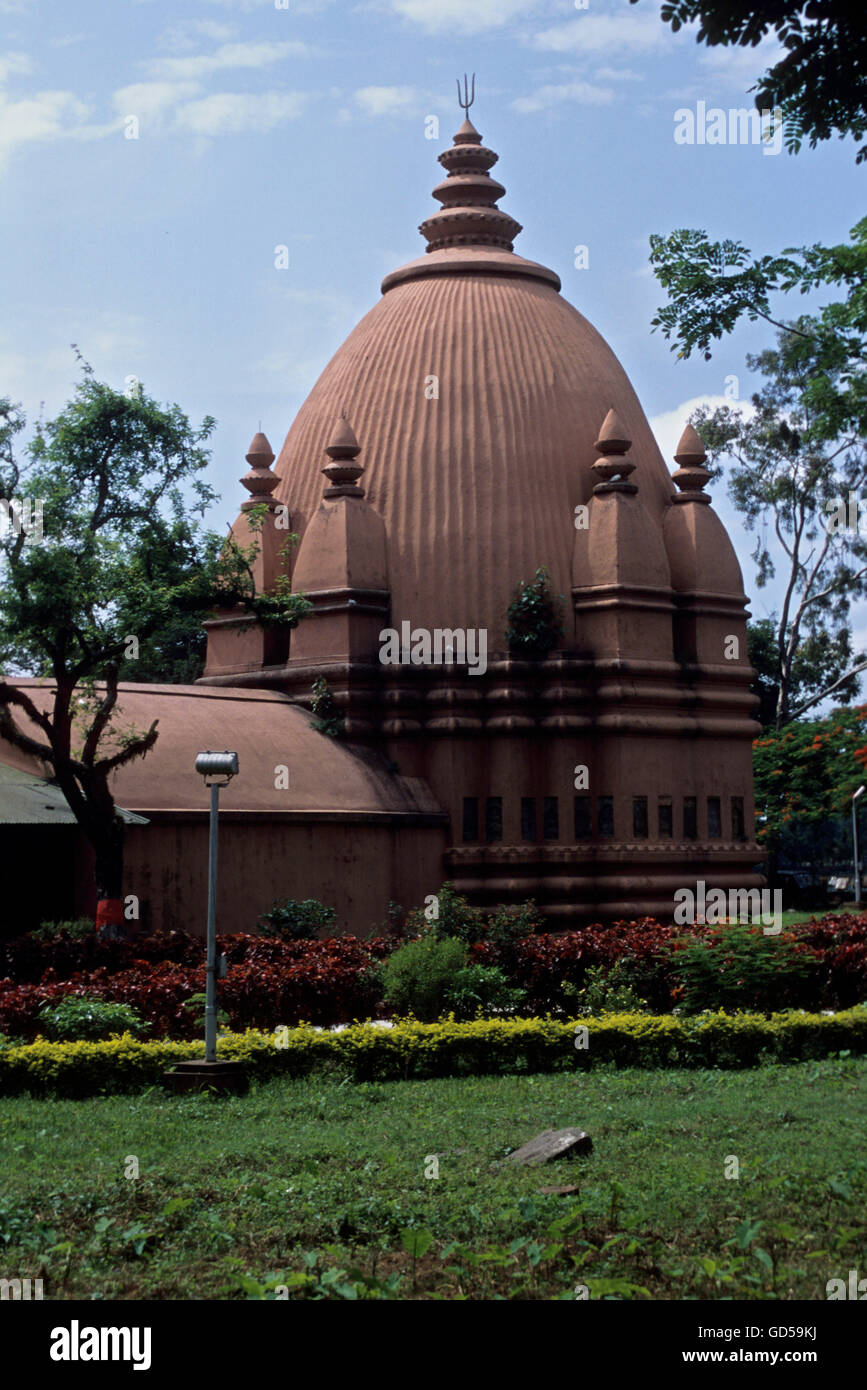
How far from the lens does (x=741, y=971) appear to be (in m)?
12.9

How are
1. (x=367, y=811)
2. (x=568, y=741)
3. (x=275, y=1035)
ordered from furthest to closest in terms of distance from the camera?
(x=568, y=741)
(x=367, y=811)
(x=275, y=1035)

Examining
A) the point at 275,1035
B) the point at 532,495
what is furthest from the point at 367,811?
the point at 275,1035

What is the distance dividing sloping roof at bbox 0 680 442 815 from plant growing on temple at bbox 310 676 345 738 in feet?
0.41

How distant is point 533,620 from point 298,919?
5423 mm

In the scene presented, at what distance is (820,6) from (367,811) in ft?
47.2

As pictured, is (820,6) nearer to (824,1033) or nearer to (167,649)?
(824,1033)

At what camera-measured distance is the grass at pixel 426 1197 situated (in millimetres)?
6035

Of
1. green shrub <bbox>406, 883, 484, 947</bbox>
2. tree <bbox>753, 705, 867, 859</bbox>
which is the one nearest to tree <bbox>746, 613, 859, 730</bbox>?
tree <bbox>753, 705, 867, 859</bbox>

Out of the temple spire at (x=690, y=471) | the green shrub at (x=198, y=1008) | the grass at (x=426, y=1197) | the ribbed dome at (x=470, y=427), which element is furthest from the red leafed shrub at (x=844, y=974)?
the temple spire at (x=690, y=471)

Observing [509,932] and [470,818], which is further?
[470,818]

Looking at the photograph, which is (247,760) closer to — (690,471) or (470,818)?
(470,818)

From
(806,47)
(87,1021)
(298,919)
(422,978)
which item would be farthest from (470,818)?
(806,47)
